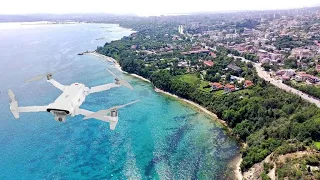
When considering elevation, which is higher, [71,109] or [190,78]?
[71,109]

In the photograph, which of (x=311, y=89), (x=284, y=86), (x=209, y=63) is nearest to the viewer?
(x=311, y=89)

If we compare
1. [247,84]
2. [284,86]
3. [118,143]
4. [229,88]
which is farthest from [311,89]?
[118,143]

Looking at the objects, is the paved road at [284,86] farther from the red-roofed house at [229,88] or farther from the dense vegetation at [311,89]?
the red-roofed house at [229,88]

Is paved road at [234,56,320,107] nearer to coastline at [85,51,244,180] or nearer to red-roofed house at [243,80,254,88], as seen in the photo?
red-roofed house at [243,80,254,88]

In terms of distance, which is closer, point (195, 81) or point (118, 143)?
point (118, 143)

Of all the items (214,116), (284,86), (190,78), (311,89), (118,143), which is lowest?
(214,116)

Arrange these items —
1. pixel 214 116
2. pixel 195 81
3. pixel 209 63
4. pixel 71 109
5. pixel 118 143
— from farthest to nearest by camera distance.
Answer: pixel 209 63 < pixel 195 81 < pixel 214 116 < pixel 118 143 < pixel 71 109

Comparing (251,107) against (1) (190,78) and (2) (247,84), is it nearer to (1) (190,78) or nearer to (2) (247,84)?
(2) (247,84)

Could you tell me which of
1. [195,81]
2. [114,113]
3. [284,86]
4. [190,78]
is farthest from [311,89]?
[114,113]

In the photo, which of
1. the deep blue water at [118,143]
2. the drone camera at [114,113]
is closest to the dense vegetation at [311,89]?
the deep blue water at [118,143]

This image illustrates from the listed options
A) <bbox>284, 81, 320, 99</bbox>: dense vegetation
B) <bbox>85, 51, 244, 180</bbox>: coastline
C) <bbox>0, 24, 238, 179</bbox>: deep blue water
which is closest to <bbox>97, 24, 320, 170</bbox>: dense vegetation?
<bbox>85, 51, 244, 180</bbox>: coastline

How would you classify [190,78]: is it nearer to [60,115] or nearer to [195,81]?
[195,81]
